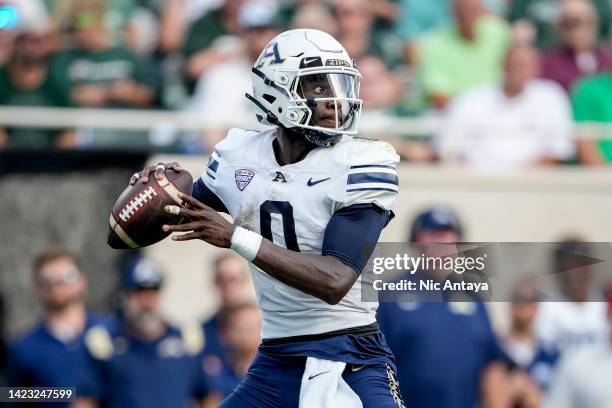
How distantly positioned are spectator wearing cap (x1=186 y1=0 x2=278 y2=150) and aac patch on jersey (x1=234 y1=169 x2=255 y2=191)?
4189 mm

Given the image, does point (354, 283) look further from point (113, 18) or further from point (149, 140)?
point (113, 18)

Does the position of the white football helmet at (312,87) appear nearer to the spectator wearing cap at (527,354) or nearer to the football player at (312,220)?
the football player at (312,220)

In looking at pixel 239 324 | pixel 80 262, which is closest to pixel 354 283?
pixel 239 324

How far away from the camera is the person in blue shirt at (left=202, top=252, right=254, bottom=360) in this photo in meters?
8.89

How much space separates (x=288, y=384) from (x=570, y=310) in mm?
4360

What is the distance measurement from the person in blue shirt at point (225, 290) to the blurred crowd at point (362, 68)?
883 mm

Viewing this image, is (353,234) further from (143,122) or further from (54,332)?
(143,122)

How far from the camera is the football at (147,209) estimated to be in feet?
17.4

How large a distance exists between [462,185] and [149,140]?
2147mm

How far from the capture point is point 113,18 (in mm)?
10859

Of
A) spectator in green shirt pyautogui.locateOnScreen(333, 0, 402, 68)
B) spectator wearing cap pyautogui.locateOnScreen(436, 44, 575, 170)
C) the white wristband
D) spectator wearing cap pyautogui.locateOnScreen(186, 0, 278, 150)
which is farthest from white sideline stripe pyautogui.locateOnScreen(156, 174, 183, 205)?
spectator in green shirt pyautogui.locateOnScreen(333, 0, 402, 68)

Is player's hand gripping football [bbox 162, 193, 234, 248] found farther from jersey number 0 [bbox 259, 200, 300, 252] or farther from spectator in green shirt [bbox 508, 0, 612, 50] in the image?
spectator in green shirt [bbox 508, 0, 612, 50]

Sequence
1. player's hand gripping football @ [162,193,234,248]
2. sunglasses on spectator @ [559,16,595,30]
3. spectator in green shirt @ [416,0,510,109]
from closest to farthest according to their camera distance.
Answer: player's hand gripping football @ [162,193,234,248] < spectator in green shirt @ [416,0,510,109] < sunglasses on spectator @ [559,16,595,30]

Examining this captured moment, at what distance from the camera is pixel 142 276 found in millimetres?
8742
